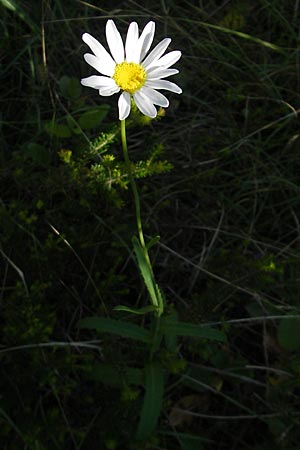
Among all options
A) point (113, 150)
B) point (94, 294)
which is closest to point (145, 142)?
point (113, 150)

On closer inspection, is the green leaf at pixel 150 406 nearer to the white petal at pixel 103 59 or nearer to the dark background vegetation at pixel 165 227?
the dark background vegetation at pixel 165 227

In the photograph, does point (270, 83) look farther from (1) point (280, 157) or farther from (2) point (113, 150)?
(2) point (113, 150)

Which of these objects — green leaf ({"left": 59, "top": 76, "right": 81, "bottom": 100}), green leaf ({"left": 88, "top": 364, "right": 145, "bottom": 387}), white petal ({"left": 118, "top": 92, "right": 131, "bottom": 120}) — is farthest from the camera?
green leaf ({"left": 59, "top": 76, "right": 81, "bottom": 100})

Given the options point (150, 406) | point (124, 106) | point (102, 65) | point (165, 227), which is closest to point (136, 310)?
point (150, 406)

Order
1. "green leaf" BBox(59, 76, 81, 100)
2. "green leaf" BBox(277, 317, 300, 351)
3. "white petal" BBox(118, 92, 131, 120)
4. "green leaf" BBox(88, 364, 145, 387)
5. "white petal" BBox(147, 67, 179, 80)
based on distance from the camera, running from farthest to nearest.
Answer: "green leaf" BBox(59, 76, 81, 100) < "green leaf" BBox(277, 317, 300, 351) < "green leaf" BBox(88, 364, 145, 387) < "white petal" BBox(147, 67, 179, 80) < "white petal" BBox(118, 92, 131, 120)

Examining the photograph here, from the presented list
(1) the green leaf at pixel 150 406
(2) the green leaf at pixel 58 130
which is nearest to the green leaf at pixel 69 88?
(2) the green leaf at pixel 58 130

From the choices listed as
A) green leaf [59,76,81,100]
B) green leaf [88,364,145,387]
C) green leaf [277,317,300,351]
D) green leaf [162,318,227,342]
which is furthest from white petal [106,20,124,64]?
green leaf [277,317,300,351]

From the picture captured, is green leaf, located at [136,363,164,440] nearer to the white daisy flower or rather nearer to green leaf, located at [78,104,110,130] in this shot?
the white daisy flower

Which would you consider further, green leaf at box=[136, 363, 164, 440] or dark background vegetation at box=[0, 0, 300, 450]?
dark background vegetation at box=[0, 0, 300, 450]
